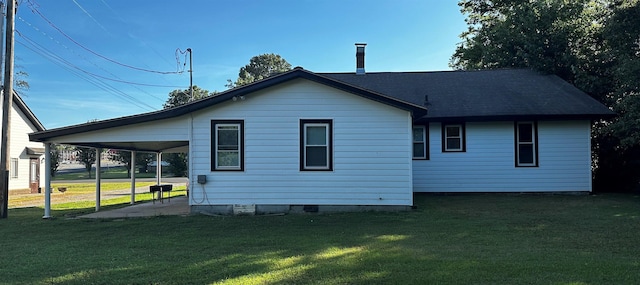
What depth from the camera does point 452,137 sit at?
14.7 metres

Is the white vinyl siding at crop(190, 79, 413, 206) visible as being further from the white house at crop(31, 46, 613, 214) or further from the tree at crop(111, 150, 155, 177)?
the tree at crop(111, 150, 155, 177)

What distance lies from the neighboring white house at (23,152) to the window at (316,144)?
1868 cm

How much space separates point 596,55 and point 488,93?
4801 millimetres

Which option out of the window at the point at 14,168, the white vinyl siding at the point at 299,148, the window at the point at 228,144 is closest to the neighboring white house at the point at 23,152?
the window at the point at 14,168

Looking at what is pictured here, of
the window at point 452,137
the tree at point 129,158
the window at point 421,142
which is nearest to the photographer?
the window at point 452,137

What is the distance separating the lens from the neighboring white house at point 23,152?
891 inches

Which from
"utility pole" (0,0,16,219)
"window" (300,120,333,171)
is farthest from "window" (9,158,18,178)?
"window" (300,120,333,171)

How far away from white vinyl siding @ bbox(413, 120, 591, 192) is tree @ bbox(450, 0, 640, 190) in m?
1.17

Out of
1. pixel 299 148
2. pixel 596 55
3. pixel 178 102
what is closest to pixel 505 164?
pixel 596 55

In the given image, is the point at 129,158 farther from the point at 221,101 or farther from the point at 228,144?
the point at 221,101

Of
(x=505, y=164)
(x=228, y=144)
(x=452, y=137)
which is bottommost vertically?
(x=505, y=164)

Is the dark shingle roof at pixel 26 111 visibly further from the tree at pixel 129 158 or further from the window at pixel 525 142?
the window at pixel 525 142

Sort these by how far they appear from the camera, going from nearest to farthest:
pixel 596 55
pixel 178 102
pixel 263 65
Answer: pixel 596 55 → pixel 178 102 → pixel 263 65

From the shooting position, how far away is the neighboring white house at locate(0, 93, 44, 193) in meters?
22.6
